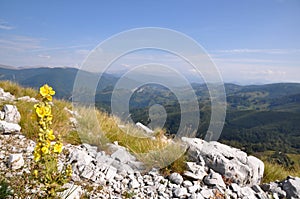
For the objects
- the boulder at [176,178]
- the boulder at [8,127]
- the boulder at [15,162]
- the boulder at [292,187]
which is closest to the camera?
the boulder at [15,162]

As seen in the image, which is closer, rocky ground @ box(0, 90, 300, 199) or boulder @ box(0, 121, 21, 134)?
rocky ground @ box(0, 90, 300, 199)

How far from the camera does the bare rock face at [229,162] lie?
687 cm

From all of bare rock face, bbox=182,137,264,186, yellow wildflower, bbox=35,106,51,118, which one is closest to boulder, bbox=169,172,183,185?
bare rock face, bbox=182,137,264,186

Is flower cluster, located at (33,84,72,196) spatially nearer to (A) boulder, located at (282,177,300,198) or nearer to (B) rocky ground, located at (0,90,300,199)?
(B) rocky ground, located at (0,90,300,199)

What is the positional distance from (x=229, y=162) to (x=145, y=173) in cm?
253

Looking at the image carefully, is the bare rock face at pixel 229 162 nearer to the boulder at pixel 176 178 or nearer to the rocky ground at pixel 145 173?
the rocky ground at pixel 145 173

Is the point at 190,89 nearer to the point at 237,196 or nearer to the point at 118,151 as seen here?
the point at 118,151

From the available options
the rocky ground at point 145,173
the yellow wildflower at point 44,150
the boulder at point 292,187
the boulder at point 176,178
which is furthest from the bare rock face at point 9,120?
the boulder at point 292,187

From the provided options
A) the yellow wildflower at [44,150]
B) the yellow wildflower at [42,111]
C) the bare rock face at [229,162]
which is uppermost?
the yellow wildflower at [42,111]

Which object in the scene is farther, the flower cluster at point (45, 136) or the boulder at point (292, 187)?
the boulder at point (292, 187)

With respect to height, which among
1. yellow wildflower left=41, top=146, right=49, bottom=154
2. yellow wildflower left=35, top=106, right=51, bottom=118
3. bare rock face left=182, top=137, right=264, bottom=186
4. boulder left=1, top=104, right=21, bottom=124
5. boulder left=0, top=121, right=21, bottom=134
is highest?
yellow wildflower left=35, top=106, right=51, bottom=118

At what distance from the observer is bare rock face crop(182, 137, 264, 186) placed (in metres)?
6.87

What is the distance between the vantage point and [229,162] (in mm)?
7059

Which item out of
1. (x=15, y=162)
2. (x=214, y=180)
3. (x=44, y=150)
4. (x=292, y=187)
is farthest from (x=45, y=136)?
(x=292, y=187)
